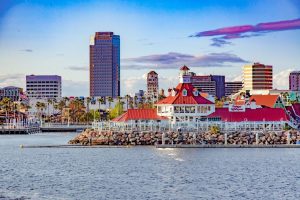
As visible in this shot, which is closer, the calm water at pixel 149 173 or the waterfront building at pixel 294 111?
the calm water at pixel 149 173

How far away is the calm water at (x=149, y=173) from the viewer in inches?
3378

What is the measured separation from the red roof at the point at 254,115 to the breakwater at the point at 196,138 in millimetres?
7120

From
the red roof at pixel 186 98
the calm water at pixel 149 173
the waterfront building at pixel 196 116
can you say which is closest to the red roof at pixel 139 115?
the waterfront building at pixel 196 116

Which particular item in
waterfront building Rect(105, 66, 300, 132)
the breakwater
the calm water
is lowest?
the calm water

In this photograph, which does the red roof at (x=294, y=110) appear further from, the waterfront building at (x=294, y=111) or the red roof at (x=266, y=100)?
the red roof at (x=266, y=100)

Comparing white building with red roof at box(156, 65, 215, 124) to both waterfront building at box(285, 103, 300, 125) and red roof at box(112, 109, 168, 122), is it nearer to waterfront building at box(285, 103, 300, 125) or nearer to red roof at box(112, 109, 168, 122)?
red roof at box(112, 109, 168, 122)

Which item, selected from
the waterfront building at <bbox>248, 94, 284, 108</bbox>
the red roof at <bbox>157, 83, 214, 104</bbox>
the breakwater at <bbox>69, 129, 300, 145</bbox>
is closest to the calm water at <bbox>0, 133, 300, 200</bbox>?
the breakwater at <bbox>69, 129, 300, 145</bbox>

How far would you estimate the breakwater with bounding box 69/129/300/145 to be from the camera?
14750 centimetres

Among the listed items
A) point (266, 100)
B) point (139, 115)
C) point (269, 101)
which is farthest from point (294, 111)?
point (139, 115)

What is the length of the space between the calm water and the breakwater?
21.2 ft

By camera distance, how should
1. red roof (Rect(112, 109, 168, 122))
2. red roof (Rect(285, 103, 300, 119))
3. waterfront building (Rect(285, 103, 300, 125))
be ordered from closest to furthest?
red roof (Rect(112, 109, 168, 122)) → waterfront building (Rect(285, 103, 300, 125)) → red roof (Rect(285, 103, 300, 119))

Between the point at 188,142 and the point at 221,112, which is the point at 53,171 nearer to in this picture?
the point at 188,142

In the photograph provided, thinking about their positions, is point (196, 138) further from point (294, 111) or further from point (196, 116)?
point (294, 111)

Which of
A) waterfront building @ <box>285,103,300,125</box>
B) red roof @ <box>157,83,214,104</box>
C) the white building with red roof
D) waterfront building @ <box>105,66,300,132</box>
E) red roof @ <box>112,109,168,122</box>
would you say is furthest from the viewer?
waterfront building @ <box>285,103,300,125</box>
